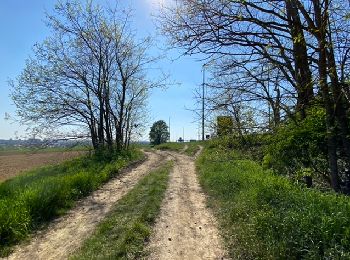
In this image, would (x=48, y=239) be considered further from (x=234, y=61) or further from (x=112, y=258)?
(x=234, y=61)

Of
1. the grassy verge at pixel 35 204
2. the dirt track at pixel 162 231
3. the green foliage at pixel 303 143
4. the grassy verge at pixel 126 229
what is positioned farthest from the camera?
the green foliage at pixel 303 143

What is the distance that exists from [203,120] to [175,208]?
2745 mm

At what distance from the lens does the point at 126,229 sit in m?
7.76

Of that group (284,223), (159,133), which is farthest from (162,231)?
(159,133)

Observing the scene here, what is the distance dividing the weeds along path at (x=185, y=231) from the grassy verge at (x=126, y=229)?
24cm

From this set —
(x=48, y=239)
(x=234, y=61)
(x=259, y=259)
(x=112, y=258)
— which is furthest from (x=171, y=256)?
(x=234, y=61)

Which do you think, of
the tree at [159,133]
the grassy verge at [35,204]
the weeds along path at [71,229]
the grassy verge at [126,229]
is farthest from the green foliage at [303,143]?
the tree at [159,133]

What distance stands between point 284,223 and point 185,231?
2.59 meters

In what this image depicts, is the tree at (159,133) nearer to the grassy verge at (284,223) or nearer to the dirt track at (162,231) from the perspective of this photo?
the dirt track at (162,231)

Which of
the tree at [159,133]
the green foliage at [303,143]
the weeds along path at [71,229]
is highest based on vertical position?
the tree at [159,133]

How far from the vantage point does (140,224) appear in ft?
26.0

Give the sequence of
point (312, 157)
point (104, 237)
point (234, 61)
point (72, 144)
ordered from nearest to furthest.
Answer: point (104, 237) → point (234, 61) → point (312, 157) → point (72, 144)

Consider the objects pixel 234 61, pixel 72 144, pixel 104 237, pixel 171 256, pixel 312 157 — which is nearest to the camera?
pixel 171 256

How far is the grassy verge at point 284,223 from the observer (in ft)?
16.2
